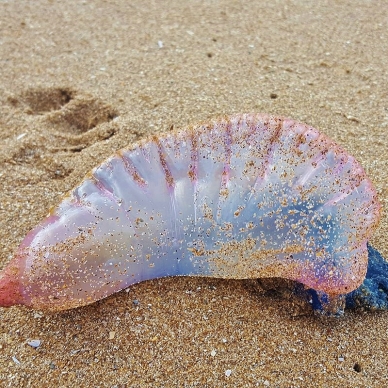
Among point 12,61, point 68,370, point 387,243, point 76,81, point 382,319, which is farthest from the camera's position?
point 12,61

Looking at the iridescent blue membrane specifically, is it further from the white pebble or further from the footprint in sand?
the footprint in sand

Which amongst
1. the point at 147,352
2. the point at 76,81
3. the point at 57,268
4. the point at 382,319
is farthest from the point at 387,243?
the point at 76,81

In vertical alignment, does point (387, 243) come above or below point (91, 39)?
below

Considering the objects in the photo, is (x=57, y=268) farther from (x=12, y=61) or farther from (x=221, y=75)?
(x=12, y=61)

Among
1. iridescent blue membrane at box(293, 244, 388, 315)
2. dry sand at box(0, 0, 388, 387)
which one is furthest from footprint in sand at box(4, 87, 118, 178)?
iridescent blue membrane at box(293, 244, 388, 315)

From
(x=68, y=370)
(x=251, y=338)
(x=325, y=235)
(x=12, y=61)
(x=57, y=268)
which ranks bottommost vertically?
(x=251, y=338)

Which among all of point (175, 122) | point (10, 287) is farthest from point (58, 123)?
point (10, 287)

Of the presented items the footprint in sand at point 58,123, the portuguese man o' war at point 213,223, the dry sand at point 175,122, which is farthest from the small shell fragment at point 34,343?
the footprint in sand at point 58,123
